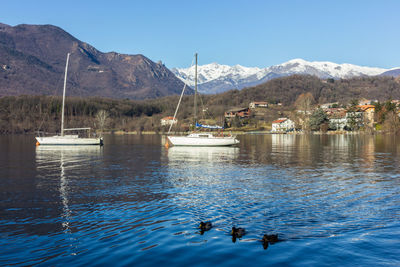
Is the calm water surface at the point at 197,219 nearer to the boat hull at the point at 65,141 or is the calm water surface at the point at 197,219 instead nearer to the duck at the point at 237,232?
the duck at the point at 237,232

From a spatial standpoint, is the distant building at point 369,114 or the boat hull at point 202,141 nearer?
the boat hull at point 202,141

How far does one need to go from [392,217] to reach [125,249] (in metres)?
12.0

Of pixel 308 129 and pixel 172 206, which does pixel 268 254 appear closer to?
pixel 172 206


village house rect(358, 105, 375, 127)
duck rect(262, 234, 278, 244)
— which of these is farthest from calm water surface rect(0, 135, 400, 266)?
village house rect(358, 105, 375, 127)

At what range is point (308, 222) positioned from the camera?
14.7 m

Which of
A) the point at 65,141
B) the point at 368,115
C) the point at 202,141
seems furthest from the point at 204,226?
the point at 368,115

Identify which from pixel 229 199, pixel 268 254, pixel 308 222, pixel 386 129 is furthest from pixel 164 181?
pixel 386 129

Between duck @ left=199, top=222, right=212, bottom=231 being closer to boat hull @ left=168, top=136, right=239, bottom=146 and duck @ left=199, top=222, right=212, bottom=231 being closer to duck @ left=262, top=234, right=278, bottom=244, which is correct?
duck @ left=262, top=234, right=278, bottom=244

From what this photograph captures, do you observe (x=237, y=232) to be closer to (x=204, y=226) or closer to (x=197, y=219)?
(x=204, y=226)

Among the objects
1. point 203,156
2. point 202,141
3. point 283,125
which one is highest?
point 283,125

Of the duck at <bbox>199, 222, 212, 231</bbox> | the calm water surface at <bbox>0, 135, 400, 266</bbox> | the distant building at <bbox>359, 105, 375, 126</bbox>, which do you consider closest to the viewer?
the calm water surface at <bbox>0, 135, 400, 266</bbox>

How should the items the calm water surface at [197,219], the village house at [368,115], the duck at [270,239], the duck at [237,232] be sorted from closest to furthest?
the calm water surface at [197,219] < the duck at [270,239] < the duck at [237,232] < the village house at [368,115]

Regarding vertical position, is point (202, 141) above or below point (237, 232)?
above

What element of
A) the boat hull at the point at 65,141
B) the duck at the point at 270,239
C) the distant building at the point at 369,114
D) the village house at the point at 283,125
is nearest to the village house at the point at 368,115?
the distant building at the point at 369,114
